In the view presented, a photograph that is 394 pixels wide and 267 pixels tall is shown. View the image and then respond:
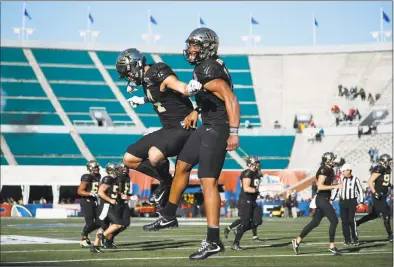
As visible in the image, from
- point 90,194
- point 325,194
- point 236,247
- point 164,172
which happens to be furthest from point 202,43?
point 90,194

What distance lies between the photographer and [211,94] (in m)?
8.23

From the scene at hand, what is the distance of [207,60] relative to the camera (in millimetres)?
8180

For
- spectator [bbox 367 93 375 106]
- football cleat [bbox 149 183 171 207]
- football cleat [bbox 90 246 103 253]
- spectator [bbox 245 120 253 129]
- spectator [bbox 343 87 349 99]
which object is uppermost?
spectator [bbox 343 87 349 99]

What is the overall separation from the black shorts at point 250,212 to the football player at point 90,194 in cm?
398

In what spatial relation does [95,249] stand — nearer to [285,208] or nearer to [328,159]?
[328,159]

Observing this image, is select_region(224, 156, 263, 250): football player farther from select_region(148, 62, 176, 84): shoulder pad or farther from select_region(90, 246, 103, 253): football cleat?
select_region(148, 62, 176, 84): shoulder pad

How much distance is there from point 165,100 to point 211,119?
0.97m

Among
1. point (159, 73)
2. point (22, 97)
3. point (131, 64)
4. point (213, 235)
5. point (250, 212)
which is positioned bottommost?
point (250, 212)

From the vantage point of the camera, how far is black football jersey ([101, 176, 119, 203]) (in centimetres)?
1933

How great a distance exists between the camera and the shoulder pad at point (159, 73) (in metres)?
8.77

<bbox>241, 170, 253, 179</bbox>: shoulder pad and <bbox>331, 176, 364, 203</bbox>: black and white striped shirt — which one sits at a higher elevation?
<bbox>241, 170, 253, 179</bbox>: shoulder pad

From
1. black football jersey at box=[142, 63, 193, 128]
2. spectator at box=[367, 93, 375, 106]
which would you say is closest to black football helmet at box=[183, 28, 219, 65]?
black football jersey at box=[142, 63, 193, 128]

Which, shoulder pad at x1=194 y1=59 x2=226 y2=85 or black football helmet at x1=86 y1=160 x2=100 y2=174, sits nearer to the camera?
shoulder pad at x1=194 y1=59 x2=226 y2=85

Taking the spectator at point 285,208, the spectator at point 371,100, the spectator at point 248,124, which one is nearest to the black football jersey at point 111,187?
the spectator at point 285,208
